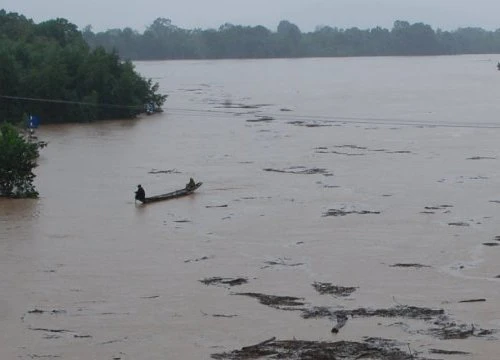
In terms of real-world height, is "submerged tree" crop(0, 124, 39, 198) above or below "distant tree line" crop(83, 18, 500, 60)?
below

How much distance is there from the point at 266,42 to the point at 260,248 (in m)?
111

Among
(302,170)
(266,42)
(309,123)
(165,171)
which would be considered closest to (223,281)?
(302,170)

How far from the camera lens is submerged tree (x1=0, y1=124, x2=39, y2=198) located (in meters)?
22.0

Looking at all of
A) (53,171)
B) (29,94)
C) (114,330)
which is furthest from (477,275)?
(29,94)

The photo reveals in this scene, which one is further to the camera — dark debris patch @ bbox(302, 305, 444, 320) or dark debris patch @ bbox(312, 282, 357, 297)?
dark debris patch @ bbox(312, 282, 357, 297)

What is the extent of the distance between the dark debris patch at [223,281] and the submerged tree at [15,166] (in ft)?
29.8

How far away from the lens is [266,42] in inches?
4948

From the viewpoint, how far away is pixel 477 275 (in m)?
14.4

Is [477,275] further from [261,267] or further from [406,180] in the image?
[406,180]

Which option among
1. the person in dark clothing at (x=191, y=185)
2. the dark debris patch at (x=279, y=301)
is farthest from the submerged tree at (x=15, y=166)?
the dark debris patch at (x=279, y=301)

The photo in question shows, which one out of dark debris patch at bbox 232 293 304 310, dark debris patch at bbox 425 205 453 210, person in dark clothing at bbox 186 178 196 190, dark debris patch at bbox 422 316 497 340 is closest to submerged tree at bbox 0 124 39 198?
person in dark clothing at bbox 186 178 196 190

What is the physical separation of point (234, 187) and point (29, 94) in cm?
2073

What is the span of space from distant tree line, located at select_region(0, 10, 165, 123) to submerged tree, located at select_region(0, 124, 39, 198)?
16.6 m

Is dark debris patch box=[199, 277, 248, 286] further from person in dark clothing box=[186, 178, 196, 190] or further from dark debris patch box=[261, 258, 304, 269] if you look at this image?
person in dark clothing box=[186, 178, 196, 190]
